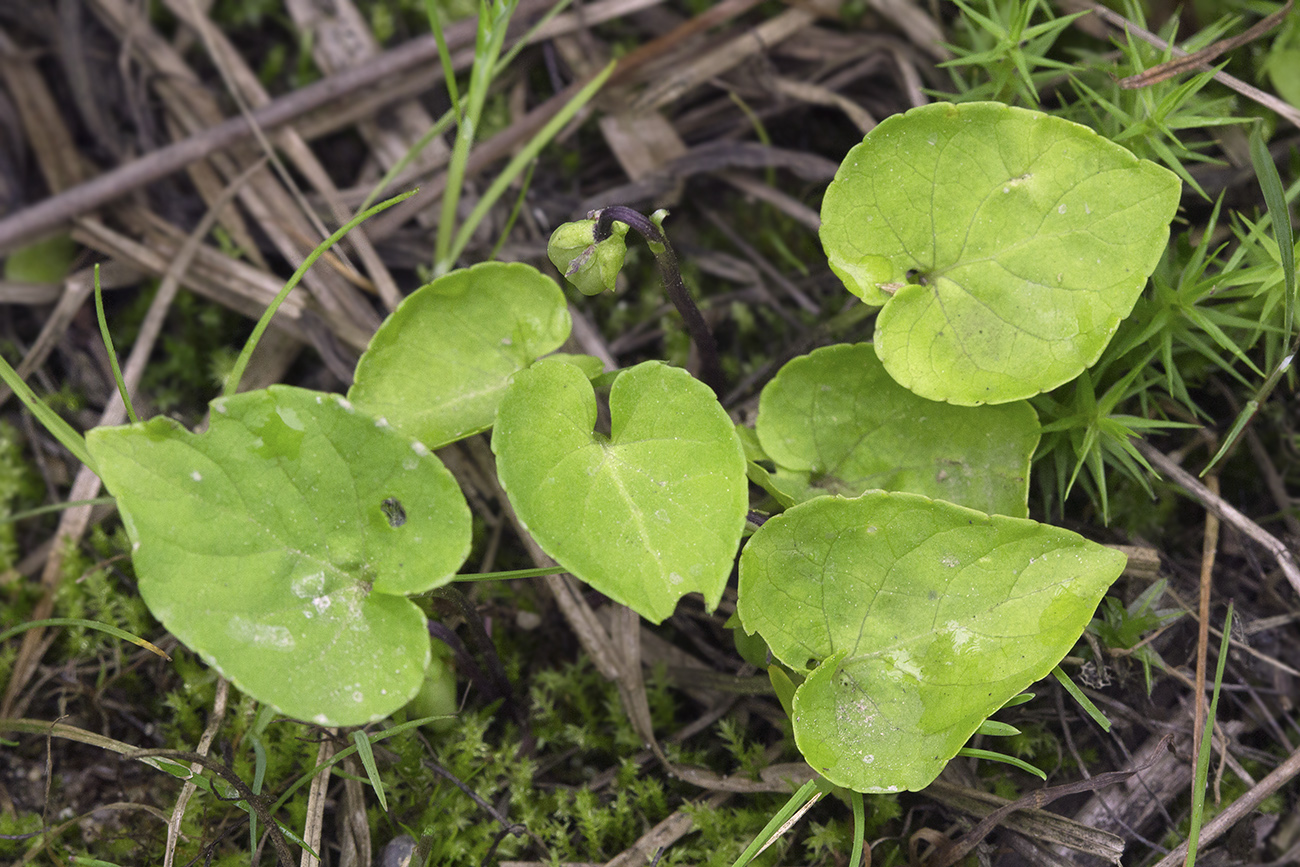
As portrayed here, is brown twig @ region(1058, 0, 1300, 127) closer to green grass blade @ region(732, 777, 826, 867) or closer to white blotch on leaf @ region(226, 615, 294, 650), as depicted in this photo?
green grass blade @ region(732, 777, 826, 867)

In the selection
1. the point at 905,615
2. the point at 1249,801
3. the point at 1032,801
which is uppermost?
the point at 905,615

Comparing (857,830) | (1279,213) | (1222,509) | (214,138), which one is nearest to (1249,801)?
(1222,509)

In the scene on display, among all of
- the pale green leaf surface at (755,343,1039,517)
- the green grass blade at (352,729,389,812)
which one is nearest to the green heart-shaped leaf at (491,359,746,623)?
the pale green leaf surface at (755,343,1039,517)

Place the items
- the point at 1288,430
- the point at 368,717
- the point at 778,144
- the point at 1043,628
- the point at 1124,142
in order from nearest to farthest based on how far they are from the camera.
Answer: the point at 368,717 < the point at 1043,628 < the point at 1124,142 < the point at 1288,430 < the point at 778,144

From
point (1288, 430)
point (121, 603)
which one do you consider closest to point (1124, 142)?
point (1288, 430)

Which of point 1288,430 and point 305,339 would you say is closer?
point 1288,430

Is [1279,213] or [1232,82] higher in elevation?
[1232,82]

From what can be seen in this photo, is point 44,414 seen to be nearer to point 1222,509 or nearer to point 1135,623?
point 1135,623

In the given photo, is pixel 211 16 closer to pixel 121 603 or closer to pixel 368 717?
pixel 121 603
